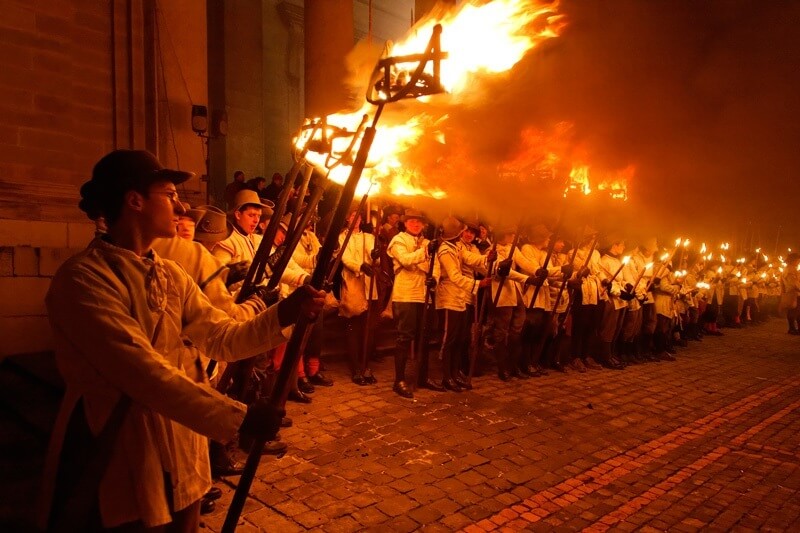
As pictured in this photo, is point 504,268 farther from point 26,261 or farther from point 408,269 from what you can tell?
point 26,261

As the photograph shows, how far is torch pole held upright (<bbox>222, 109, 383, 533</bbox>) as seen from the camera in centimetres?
220

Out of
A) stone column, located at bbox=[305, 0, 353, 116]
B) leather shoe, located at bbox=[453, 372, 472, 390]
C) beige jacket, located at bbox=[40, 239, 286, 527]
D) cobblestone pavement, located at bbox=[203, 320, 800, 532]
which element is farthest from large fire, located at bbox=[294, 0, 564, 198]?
stone column, located at bbox=[305, 0, 353, 116]

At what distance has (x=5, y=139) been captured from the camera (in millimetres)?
7074

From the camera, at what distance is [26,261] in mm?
6926

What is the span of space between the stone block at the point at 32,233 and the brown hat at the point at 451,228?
5407 mm

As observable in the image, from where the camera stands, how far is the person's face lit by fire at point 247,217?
545 cm

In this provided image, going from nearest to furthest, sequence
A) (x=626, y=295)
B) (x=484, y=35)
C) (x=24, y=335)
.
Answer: (x=484, y=35) → (x=24, y=335) → (x=626, y=295)

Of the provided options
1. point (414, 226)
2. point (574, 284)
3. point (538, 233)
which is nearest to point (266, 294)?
point (414, 226)

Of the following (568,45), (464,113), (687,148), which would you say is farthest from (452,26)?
(687,148)

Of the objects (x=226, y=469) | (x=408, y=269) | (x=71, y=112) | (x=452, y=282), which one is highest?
(x=71, y=112)

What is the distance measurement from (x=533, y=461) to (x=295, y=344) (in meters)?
3.91

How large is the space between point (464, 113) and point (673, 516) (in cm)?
376

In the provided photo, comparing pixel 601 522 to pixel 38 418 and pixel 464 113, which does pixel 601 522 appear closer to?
pixel 464 113

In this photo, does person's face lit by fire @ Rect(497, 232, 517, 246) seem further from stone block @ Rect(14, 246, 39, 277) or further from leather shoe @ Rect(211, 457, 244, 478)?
stone block @ Rect(14, 246, 39, 277)
